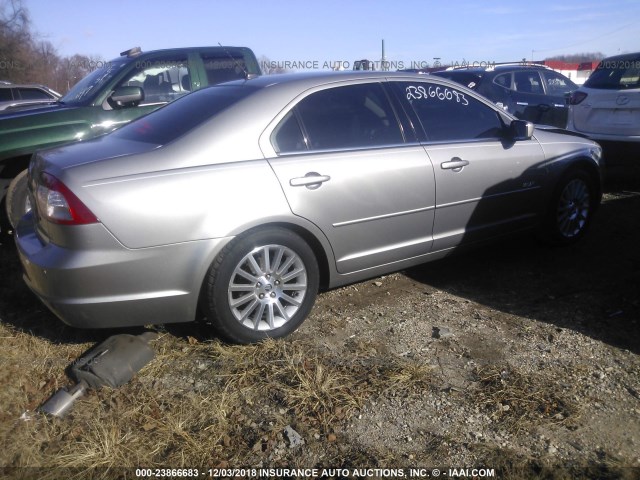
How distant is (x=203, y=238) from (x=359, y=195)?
106 centimetres

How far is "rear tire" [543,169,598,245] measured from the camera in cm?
482

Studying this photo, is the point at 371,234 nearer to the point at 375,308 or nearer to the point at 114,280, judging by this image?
the point at 375,308

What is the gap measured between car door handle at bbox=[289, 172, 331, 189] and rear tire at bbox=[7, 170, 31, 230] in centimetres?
288

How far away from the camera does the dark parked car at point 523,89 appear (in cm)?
942

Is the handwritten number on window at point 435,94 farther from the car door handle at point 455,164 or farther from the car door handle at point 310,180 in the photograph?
the car door handle at point 310,180

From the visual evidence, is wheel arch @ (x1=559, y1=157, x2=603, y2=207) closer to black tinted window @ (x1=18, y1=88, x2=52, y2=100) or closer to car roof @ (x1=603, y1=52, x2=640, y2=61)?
car roof @ (x1=603, y1=52, x2=640, y2=61)

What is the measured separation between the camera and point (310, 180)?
11.2ft

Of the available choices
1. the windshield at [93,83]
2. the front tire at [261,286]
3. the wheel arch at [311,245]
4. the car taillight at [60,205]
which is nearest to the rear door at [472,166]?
the wheel arch at [311,245]

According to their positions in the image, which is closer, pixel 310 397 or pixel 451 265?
pixel 310 397

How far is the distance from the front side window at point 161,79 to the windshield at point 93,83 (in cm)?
19

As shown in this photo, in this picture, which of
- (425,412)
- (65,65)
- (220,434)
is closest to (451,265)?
(425,412)

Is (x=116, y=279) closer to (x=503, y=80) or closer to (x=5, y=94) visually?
(x=503, y=80)

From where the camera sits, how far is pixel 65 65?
33.8 metres

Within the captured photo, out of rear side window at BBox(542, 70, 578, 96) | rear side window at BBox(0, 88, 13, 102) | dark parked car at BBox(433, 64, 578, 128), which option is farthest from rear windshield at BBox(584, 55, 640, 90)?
rear side window at BBox(0, 88, 13, 102)
